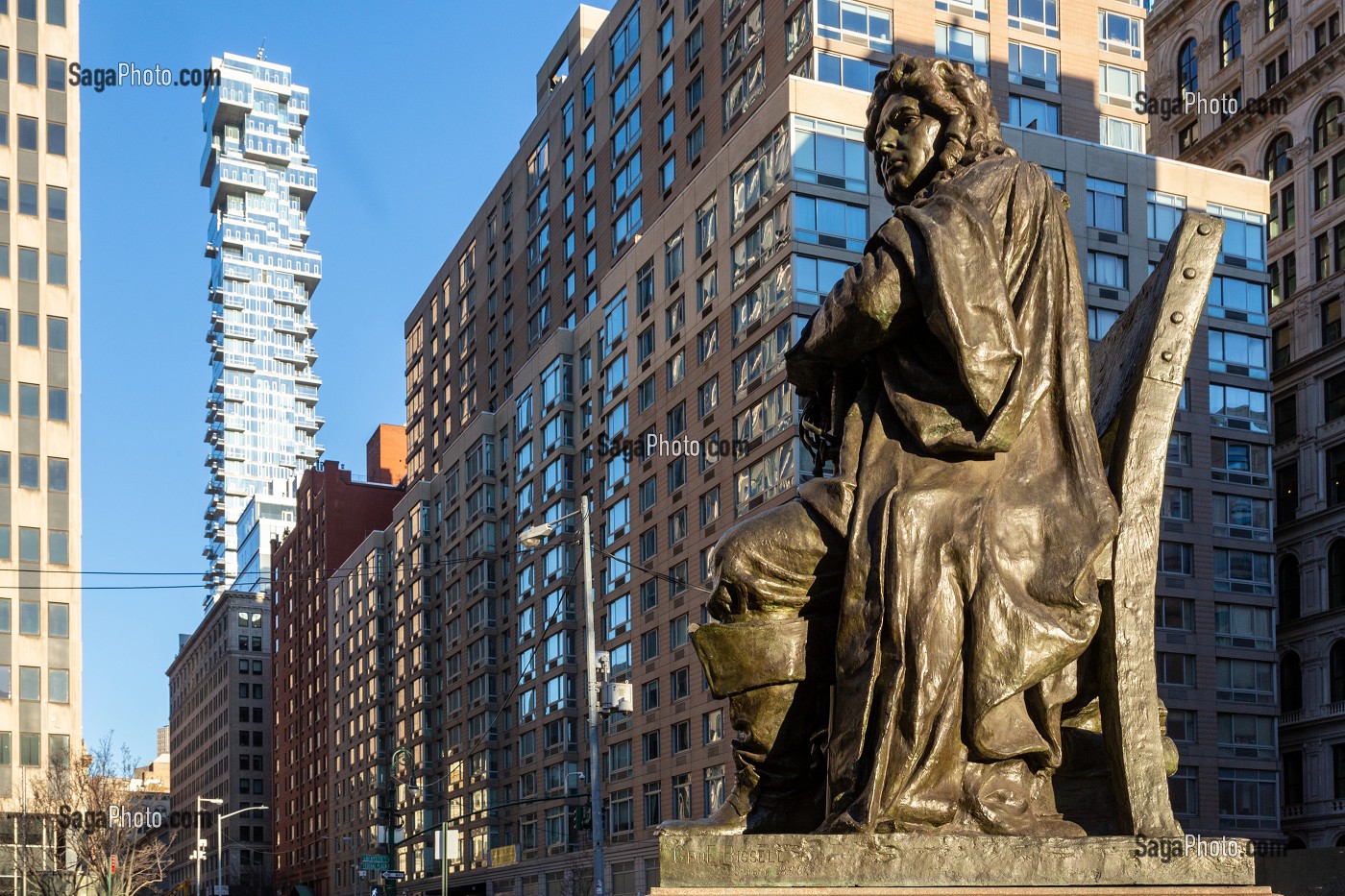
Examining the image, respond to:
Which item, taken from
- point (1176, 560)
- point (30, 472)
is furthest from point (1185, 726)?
point (30, 472)

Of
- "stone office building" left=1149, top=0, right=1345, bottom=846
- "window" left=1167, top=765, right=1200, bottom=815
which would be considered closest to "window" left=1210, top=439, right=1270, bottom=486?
"stone office building" left=1149, top=0, right=1345, bottom=846

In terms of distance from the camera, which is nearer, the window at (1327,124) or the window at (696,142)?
the window at (696,142)

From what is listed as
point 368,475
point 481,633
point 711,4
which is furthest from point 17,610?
point 368,475

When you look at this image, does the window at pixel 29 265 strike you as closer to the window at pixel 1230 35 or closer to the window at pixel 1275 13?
the window at pixel 1230 35

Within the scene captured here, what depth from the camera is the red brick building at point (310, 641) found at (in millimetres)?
143125

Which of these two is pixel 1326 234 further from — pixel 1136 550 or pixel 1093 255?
pixel 1136 550

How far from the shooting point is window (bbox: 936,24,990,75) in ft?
215

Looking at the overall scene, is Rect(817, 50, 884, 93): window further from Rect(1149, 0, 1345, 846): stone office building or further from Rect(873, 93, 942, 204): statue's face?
Rect(873, 93, 942, 204): statue's face

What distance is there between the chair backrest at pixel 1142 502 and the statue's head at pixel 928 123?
0.98 meters

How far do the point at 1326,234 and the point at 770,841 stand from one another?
76.8 meters

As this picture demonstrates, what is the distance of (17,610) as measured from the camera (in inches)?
2886

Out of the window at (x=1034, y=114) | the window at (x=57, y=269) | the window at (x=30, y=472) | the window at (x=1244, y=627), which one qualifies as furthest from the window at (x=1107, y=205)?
the window at (x=30, y=472)

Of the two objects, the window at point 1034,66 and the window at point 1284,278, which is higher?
the window at point 1034,66

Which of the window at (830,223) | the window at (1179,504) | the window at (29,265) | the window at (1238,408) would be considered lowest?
the window at (1179,504)
